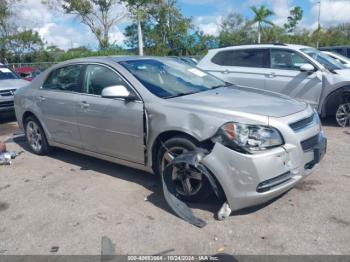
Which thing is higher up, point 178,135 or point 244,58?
point 244,58

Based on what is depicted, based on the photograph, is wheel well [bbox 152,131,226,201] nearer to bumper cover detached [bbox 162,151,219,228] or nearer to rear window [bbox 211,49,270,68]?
bumper cover detached [bbox 162,151,219,228]

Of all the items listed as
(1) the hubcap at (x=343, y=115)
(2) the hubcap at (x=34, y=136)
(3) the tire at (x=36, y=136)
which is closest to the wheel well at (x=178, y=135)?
(3) the tire at (x=36, y=136)

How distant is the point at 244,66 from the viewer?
8.41m

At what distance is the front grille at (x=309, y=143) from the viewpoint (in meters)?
3.61

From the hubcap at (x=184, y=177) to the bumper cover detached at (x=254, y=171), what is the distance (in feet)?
0.91

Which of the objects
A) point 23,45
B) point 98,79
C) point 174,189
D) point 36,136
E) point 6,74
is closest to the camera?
point 174,189

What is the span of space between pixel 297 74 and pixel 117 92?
15.4ft

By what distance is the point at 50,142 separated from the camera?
5832 millimetres

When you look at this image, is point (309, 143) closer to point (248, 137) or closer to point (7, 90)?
point (248, 137)

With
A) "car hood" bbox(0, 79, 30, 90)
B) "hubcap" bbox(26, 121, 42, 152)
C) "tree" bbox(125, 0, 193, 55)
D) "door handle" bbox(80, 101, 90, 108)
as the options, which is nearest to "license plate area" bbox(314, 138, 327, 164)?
"door handle" bbox(80, 101, 90, 108)

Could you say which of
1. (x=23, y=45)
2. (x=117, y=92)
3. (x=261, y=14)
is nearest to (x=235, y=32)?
(x=261, y=14)

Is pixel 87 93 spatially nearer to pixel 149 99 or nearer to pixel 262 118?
pixel 149 99

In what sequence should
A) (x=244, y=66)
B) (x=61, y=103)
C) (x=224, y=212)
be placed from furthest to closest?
(x=244, y=66)
(x=61, y=103)
(x=224, y=212)

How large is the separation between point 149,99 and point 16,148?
3853 mm
